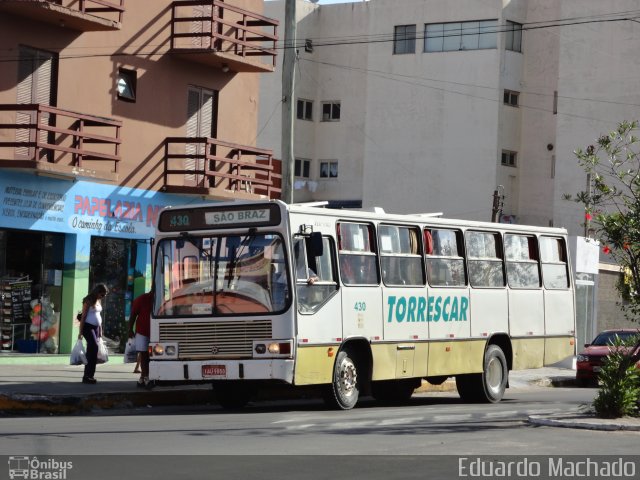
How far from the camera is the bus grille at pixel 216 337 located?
710 inches

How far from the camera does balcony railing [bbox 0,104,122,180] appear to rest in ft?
79.8

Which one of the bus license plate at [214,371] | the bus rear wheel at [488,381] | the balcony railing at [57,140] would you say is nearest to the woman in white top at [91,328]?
the bus license plate at [214,371]

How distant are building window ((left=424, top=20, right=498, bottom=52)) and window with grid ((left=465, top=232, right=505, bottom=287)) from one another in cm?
3557

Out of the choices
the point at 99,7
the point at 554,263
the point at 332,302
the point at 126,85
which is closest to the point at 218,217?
the point at 332,302

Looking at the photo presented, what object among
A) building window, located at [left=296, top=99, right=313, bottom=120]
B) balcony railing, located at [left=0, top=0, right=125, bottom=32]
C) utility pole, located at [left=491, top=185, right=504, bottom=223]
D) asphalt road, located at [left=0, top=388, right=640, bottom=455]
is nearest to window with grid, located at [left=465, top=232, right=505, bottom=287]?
asphalt road, located at [left=0, top=388, right=640, bottom=455]

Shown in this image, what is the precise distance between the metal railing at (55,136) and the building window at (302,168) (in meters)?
35.6

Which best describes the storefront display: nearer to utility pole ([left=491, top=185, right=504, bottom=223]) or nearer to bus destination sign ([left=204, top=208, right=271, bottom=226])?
bus destination sign ([left=204, top=208, right=271, bottom=226])

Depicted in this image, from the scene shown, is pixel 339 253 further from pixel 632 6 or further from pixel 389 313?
pixel 632 6

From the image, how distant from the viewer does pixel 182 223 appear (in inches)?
746

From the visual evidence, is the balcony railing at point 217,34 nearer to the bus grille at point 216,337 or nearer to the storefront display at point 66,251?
the storefront display at point 66,251

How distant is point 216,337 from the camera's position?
1830cm

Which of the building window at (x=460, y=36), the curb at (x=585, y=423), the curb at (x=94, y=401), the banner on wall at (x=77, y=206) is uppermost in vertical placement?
the building window at (x=460, y=36)

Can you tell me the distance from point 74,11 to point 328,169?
38.9m
